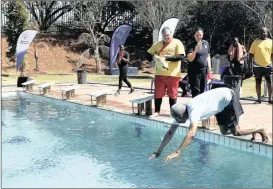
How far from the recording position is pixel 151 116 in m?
7.60

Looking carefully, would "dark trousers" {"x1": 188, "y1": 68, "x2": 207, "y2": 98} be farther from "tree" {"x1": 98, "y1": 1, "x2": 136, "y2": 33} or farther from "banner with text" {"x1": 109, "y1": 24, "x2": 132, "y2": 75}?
"tree" {"x1": 98, "y1": 1, "x2": 136, "y2": 33}

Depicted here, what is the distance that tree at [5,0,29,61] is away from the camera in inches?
843

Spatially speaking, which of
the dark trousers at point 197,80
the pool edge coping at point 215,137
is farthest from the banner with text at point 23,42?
the dark trousers at point 197,80

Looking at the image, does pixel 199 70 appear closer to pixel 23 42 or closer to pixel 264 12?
pixel 264 12

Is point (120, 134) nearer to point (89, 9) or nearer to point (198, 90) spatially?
point (198, 90)

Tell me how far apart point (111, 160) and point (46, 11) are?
22821 millimetres

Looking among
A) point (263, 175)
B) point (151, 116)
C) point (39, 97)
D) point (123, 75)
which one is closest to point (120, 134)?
point (151, 116)

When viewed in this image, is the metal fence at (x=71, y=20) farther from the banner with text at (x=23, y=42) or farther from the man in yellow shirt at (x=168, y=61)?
the man in yellow shirt at (x=168, y=61)

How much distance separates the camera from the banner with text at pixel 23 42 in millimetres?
15531

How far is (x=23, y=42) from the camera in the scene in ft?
51.5

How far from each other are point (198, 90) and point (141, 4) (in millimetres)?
14618

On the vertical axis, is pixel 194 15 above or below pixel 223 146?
above

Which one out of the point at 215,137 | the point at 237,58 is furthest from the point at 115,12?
the point at 215,137

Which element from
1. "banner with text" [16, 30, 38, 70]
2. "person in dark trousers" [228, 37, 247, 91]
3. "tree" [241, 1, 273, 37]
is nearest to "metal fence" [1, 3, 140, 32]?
"banner with text" [16, 30, 38, 70]
